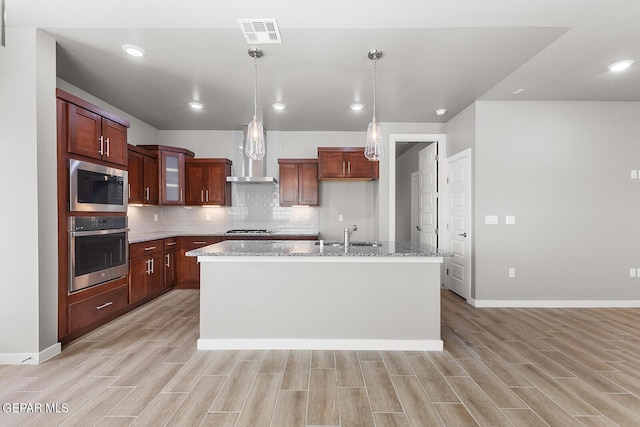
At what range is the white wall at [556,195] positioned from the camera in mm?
3971

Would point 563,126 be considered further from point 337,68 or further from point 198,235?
point 198,235

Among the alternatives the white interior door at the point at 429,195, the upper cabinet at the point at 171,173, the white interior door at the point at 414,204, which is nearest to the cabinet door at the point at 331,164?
the white interior door at the point at 429,195

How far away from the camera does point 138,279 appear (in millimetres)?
3875

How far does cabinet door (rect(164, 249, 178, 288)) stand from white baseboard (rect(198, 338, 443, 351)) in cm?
227

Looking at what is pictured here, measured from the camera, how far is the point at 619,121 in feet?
13.1

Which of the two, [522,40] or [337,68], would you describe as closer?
[522,40]

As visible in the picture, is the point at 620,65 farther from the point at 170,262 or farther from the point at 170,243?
the point at 170,262

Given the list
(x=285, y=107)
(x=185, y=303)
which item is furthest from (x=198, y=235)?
(x=285, y=107)

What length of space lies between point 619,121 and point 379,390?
15.4 feet

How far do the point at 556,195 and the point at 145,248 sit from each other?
5.53 m

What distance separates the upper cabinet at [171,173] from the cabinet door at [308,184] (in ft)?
6.43

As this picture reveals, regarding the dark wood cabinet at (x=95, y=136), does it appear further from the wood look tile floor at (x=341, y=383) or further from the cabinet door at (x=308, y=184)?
the cabinet door at (x=308, y=184)

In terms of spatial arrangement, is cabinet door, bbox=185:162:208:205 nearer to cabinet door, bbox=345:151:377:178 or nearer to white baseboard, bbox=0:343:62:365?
cabinet door, bbox=345:151:377:178

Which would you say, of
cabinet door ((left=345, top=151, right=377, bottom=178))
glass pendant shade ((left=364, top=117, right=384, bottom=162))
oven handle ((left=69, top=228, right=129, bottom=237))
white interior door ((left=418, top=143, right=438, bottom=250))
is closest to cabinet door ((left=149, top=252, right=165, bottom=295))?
oven handle ((left=69, top=228, right=129, bottom=237))
